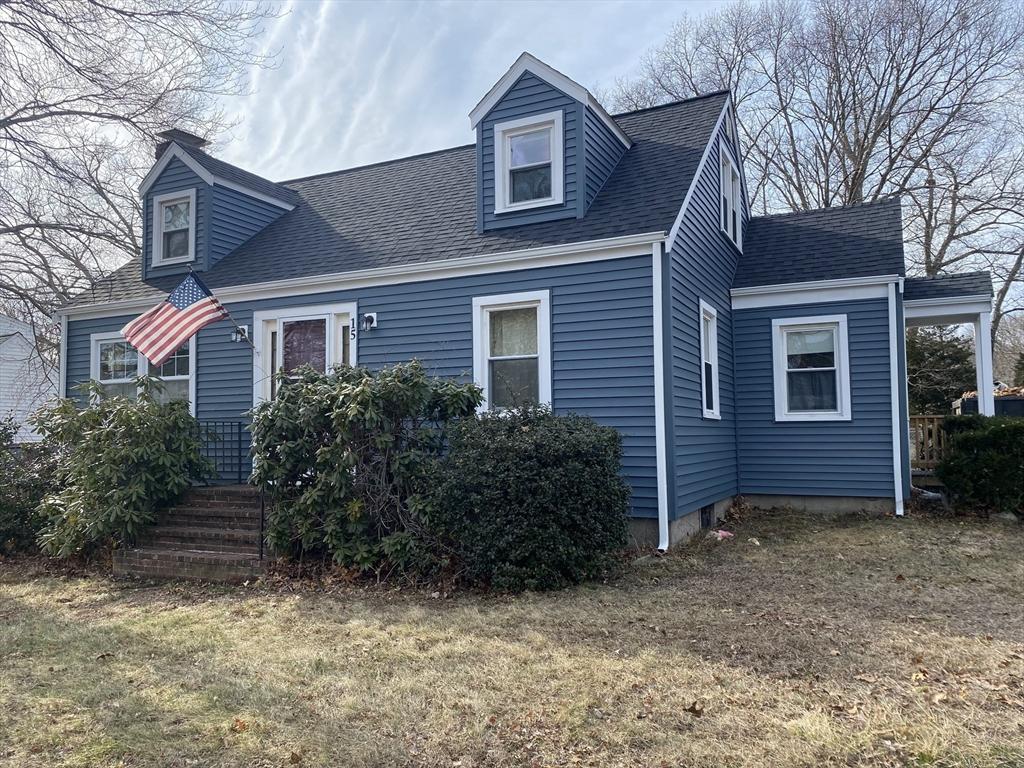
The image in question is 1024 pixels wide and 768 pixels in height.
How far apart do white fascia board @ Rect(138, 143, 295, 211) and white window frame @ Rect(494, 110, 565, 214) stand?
200 inches

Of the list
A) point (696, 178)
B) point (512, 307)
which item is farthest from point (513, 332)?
point (696, 178)

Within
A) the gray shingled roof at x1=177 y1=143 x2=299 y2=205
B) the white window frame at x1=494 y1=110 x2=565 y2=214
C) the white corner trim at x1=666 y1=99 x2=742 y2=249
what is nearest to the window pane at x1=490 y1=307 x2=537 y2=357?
the white window frame at x1=494 y1=110 x2=565 y2=214

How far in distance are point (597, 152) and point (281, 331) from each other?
206 inches

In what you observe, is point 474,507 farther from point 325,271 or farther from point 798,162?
point 798,162

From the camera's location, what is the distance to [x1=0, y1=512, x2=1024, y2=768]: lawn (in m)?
3.43

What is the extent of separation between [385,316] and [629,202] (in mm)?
3600

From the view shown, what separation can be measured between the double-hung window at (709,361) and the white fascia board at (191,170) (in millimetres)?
7912

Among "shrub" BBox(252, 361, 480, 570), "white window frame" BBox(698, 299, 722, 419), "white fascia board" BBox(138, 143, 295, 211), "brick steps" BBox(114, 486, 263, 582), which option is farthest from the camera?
"white fascia board" BBox(138, 143, 295, 211)

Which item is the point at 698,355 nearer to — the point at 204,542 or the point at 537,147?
the point at 537,147

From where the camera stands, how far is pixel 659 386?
8.12 metres

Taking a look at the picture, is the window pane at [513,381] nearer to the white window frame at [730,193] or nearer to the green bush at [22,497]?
the white window frame at [730,193]

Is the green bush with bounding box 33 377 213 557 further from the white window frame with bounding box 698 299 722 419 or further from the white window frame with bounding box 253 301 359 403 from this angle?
the white window frame with bounding box 698 299 722 419

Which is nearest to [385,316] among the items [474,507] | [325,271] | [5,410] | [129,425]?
[325,271]

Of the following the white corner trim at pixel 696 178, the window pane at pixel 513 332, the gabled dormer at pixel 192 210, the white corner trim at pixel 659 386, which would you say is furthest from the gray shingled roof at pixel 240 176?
the white corner trim at pixel 659 386
